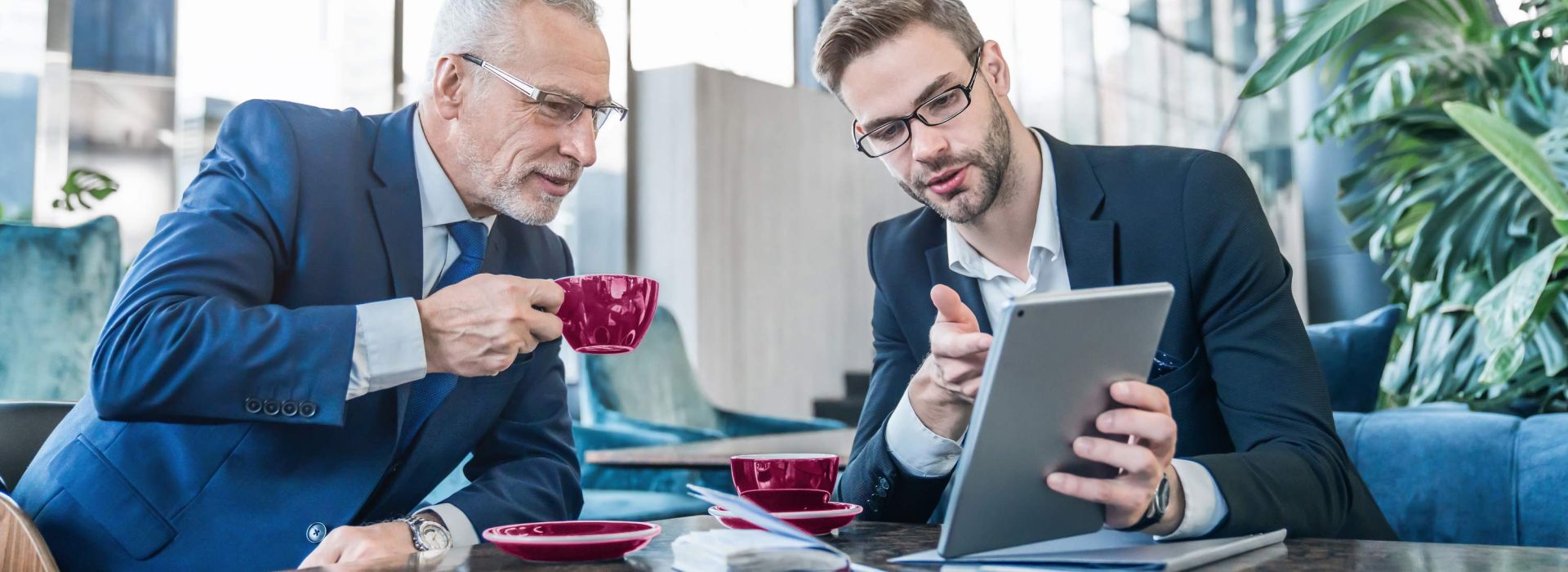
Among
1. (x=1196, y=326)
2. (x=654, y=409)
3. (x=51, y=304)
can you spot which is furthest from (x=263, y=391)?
(x=654, y=409)

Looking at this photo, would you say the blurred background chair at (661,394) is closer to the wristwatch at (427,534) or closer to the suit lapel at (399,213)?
the suit lapel at (399,213)

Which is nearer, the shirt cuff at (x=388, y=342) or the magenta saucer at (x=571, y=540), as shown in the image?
the magenta saucer at (x=571, y=540)

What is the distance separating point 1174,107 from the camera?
29.0 feet

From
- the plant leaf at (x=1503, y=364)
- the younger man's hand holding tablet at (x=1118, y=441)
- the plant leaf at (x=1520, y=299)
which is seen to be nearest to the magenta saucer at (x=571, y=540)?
the younger man's hand holding tablet at (x=1118, y=441)

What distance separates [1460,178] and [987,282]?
99.9 inches

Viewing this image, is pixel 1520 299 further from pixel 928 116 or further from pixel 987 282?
pixel 928 116

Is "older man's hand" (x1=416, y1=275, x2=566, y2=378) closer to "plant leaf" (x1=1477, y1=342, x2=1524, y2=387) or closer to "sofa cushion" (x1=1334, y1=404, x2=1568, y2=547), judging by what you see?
"sofa cushion" (x1=1334, y1=404, x2=1568, y2=547)

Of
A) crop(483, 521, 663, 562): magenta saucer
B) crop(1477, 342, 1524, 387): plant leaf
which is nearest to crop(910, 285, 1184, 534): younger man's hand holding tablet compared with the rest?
crop(483, 521, 663, 562): magenta saucer

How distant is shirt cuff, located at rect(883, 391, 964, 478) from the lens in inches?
49.4

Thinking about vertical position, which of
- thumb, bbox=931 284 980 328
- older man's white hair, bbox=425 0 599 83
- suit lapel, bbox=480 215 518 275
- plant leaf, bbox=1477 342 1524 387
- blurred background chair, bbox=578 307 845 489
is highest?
older man's white hair, bbox=425 0 599 83

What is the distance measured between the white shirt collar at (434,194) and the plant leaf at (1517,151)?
84.6 inches

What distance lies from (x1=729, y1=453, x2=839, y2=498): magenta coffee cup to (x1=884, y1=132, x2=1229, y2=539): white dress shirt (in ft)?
0.48

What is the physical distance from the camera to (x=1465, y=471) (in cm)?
192

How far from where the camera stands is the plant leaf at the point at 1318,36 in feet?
8.96
